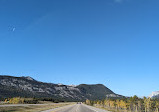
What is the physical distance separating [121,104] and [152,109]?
2453 cm

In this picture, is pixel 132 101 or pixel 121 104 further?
pixel 132 101

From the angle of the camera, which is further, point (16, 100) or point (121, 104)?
point (121, 104)

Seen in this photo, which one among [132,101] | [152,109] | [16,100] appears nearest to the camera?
[16,100]

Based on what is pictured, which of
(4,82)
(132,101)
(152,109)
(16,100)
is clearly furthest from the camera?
(4,82)

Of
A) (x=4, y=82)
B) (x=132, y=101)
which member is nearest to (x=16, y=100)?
(x=132, y=101)

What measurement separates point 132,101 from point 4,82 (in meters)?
149

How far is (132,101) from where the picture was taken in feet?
450

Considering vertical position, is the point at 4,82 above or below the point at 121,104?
above

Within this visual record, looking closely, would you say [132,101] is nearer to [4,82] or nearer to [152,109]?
[152,109]

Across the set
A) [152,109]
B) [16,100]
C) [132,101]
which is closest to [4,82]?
[16,100]

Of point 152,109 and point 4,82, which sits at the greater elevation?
point 4,82

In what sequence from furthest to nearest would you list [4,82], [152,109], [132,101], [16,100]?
[4,82], [132,101], [152,109], [16,100]

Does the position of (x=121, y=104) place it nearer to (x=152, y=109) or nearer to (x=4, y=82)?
(x=152, y=109)

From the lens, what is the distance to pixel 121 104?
5054 inches
